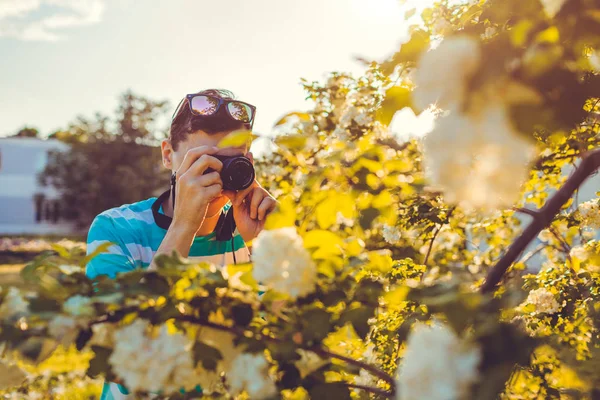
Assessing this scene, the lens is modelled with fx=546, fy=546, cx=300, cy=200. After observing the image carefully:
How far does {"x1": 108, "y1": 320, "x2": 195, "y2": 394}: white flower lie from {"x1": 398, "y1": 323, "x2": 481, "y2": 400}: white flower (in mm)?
366

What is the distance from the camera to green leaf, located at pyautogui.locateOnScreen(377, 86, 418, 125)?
0.93 m

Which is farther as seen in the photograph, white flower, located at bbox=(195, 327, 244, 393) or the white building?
the white building

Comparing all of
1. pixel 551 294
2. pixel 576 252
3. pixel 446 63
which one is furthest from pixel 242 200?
pixel 576 252

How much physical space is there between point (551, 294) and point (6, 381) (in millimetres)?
1975

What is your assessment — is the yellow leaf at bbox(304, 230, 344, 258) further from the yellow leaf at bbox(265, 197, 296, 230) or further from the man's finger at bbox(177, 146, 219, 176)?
the man's finger at bbox(177, 146, 219, 176)

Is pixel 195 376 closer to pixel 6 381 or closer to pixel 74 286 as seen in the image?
pixel 74 286

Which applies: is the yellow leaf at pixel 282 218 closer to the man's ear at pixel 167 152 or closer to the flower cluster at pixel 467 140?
the flower cluster at pixel 467 140

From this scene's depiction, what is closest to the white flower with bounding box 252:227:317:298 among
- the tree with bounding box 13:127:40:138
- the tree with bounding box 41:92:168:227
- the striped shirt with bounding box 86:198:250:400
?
the striped shirt with bounding box 86:198:250:400

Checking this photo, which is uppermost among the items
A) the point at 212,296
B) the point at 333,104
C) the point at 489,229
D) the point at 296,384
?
the point at 333,104

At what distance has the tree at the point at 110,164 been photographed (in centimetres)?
2734

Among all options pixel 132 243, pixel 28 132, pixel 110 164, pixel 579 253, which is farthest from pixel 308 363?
pixel 28 132

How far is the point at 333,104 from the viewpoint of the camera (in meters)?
3.60

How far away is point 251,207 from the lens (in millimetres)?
1821

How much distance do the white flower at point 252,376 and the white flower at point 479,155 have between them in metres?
0.42
